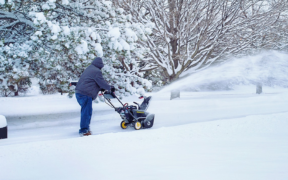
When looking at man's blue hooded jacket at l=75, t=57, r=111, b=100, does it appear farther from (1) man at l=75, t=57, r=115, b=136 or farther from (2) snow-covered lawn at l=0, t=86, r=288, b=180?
(2) snow-covered lawn at l=0, t=86, r=288, b=180

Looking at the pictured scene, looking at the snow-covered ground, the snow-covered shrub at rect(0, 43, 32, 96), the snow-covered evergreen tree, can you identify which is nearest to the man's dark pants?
the snow-covered ground

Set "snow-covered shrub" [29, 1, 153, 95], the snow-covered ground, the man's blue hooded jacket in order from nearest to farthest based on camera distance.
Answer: the snow-covered ground, the man's blue hooded jacket, "snow-covered shrub" [29, 1, 153, 95]

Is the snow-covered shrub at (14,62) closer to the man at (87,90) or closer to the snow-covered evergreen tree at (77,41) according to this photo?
the snow-covered evergreen tree at (77,41)

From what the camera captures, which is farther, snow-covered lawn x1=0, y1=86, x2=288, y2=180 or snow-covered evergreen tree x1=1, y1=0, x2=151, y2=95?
snow-covered evergreen tree x1=1, y1=0, x2=151, y2=95

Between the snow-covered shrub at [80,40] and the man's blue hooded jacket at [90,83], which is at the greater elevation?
the snow-covered shrub at [80,40]

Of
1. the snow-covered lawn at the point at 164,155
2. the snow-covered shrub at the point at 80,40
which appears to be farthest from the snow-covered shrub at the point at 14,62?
the snow-covered lawn at the point at 164,155

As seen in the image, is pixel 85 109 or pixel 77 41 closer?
pixel 85 109

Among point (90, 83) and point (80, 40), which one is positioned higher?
point (80, 40)

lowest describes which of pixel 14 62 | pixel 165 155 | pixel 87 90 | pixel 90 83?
pixel 165 155

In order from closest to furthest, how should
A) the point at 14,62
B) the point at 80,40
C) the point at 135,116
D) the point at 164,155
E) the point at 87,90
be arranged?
the point at 164,155 → the point at 87,90 → the point at 135,116 → the point at 80,40 → the point at 14,62

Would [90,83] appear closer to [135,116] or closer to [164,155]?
[135,116]

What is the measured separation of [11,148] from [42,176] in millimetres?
1293

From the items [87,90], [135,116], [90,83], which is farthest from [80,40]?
[135,116]

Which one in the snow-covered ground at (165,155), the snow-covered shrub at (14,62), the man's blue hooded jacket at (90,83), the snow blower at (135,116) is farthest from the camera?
the snow-covered shrub at (14,62)
